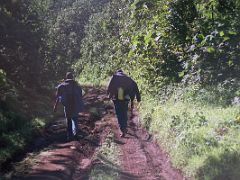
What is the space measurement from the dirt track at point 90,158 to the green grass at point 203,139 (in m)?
0.37

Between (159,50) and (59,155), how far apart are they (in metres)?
7.18

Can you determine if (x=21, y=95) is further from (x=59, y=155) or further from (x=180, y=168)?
(x=180, y=168)

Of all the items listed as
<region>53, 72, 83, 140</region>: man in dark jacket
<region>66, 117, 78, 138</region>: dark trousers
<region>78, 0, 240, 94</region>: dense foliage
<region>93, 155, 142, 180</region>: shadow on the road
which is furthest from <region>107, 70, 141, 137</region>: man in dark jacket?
<region>93, 155, 142, 180</region>: shadow on the road

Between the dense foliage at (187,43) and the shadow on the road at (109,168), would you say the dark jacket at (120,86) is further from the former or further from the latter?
the shadow on the road at (109,168)

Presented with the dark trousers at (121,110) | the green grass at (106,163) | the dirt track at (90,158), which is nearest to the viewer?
the green grass at (106,163)

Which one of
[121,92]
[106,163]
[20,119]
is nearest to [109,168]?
[106,163]

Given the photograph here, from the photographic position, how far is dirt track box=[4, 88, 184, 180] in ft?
30.5

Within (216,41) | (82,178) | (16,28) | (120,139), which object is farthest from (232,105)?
(16,28)

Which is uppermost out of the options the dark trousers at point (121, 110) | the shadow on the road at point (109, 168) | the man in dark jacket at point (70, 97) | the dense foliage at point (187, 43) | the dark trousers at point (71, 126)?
the dense foliage at point (187, 43)

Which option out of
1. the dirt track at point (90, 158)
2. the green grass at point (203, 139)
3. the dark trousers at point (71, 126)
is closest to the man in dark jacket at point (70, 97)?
the dark trousers at point (71, 126)

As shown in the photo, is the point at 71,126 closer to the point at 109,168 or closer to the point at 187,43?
the point at 109,168

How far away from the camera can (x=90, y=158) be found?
11.1 m

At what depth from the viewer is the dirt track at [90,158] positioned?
9305mm

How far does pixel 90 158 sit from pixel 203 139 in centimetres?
319
